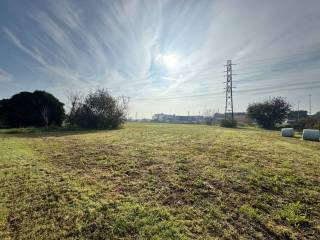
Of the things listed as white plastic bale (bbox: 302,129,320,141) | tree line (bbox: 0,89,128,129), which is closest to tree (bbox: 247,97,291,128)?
white plastic bale (bbox: 302,129,320,141)

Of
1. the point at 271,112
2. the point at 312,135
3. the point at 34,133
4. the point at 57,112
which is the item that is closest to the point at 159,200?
the point at 312,135

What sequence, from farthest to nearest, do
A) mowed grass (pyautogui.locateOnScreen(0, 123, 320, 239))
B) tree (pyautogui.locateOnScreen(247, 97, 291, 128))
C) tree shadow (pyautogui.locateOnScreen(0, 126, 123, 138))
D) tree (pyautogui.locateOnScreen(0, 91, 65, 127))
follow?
tree (pyautogui.locateOnScreen(247, 97, 291, 128)) → tree (pyautogui.locateOnScreen(0, 91, 65, 127)) → tree shadow (pyautogui.locateOnScreen(0, 126, 123, 138)) → mowed grass (pyautogui.locateOnScreen(0, 123, 320, 239))

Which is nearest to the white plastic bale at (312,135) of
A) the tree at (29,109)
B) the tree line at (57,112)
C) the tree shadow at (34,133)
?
the tree line at (57,112)

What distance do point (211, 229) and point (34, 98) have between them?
22902 millimetres

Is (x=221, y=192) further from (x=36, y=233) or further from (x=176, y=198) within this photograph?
(x=36, y=233)

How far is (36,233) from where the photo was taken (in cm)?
254

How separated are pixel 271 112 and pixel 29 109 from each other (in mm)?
36852

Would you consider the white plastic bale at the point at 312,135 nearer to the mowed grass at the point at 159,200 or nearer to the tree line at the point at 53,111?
the mowed grass at the point at 159,200

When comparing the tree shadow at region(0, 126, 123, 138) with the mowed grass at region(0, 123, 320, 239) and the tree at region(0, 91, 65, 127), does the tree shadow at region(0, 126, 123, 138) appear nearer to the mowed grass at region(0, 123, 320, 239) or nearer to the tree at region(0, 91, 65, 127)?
the tree at region(0, 91, 65, 127)

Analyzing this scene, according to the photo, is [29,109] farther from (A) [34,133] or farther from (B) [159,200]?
(B) [159,200]

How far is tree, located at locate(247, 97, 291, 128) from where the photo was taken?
3366 cm

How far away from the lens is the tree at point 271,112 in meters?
33.7

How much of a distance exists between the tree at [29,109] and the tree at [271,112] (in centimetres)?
3297

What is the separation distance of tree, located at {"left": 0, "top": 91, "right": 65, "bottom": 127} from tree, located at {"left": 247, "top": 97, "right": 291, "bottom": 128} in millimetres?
32973
